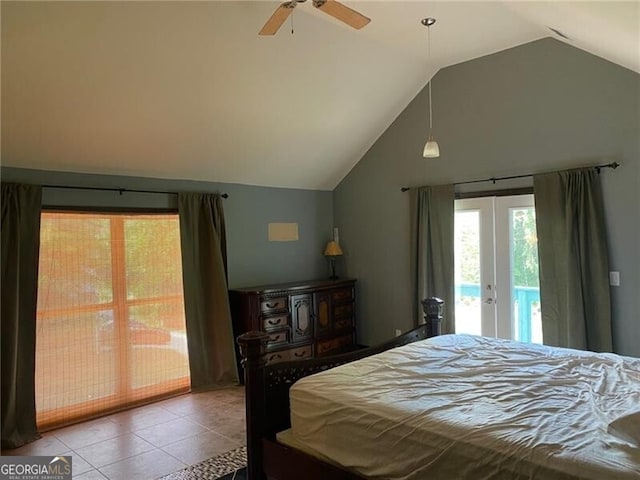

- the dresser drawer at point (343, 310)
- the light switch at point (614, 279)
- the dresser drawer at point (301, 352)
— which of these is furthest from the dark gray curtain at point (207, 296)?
the light switch at point (614, 279)

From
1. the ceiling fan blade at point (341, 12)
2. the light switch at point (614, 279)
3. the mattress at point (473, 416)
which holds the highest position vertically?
the ceiling fan blade at point (341, 12)

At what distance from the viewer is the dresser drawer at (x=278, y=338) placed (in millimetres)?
5008

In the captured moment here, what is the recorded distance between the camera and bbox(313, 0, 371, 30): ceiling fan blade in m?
2.58

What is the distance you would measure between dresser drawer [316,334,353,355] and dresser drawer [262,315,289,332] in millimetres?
616

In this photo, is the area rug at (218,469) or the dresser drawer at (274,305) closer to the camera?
the area rug at (218,469)

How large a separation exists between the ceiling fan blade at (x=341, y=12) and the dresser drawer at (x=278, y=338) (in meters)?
3.24

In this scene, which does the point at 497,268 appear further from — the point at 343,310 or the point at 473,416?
the point at 473,416

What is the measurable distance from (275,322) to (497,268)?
237cm

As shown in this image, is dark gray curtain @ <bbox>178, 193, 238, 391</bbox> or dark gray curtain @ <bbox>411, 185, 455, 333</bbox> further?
dark gray curtain @ <bbox>411, 185, 455, 333</bbox>

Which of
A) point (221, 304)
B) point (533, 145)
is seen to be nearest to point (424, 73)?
point (533, 145)

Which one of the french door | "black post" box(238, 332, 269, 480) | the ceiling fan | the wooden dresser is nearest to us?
"black post" box(238, 332, 269, 480)

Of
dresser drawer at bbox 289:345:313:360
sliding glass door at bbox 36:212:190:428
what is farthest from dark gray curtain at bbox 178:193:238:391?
dresser drawer at bbox 289:345:313:360

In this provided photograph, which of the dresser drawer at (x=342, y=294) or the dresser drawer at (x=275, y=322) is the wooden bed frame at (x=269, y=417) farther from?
the dresser drawer at (x=342, y=294)

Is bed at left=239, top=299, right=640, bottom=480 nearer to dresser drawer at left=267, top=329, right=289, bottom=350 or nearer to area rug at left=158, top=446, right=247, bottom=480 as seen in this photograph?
area rug at left=158, top=446, right=247, bottom=480
